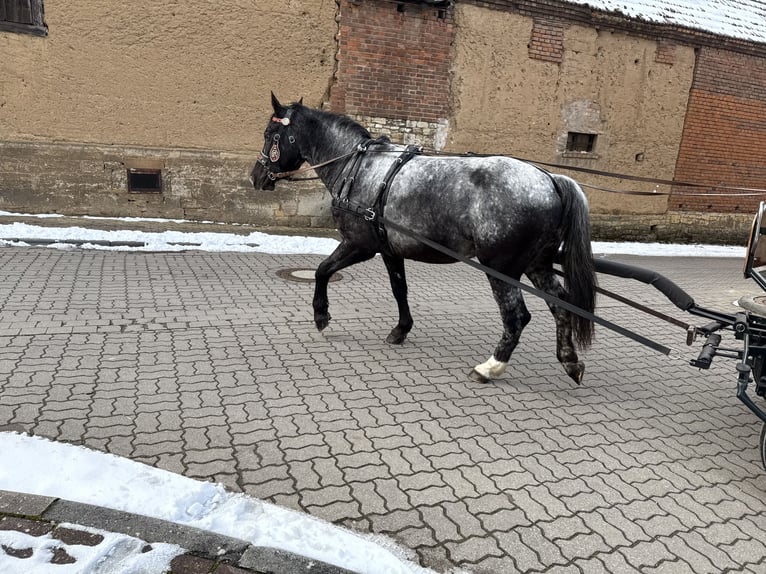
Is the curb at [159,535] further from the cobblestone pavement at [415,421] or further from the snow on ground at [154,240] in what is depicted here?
the snow on ground at [154,240]

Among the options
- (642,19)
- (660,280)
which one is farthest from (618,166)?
(660,280)

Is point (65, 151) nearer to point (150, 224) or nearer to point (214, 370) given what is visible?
point (150, 224)

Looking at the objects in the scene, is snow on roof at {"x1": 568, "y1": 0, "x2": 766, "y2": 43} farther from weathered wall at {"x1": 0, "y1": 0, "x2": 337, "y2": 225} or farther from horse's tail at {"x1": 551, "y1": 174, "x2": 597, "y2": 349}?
horse's tail at {"x1": 551, "y1": 174, "x2": 597, "y2": 349}

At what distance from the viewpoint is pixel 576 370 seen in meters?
4.14

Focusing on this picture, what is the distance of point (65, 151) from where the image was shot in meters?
8.56

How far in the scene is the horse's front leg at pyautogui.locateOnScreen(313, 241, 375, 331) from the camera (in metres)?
4.51

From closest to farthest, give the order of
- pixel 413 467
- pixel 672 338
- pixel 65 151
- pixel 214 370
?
pixel 413 467
pixel 214 370
pixel 672 338
pixel 65 151

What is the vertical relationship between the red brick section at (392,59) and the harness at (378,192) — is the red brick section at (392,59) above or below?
above

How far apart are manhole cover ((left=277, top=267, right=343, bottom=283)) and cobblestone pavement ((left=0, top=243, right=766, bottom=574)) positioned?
926 millimetres

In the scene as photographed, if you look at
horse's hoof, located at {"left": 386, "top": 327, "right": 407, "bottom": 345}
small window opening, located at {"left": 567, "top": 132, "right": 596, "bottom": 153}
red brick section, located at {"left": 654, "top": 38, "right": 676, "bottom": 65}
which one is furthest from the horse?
red brick section, located at {"left": 654, "top": 38, "right": 676, "bottom": 65}

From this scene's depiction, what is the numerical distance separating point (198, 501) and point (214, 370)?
168 centimetres

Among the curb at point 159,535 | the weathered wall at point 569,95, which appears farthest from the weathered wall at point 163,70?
the curb at point 159,535

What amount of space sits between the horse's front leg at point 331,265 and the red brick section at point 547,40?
779 cm

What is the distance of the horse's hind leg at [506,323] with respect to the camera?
3.89 m
